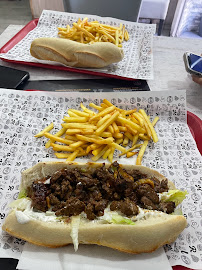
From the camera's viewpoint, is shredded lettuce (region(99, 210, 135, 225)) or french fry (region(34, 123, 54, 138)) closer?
shredded lettuce (region(99, 210, 135, 225))

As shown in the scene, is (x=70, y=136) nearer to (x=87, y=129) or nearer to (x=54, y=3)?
(x=87, y=129)

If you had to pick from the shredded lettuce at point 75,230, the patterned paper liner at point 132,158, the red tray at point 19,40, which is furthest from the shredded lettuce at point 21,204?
the red tray at point 19,40

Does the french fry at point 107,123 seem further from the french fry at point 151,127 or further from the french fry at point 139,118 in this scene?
the french fry at point 151,127

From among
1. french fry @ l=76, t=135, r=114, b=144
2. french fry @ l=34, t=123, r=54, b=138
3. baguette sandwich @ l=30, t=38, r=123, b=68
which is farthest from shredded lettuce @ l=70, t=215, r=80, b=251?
baguette sandwich @ l=30, t=38, r=123, b=68

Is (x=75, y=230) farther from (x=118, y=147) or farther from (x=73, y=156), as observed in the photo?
(x=118, y=147)

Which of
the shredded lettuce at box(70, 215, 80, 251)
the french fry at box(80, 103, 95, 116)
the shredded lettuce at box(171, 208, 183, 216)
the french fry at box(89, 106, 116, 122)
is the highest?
the french fry at box(89, 106, 116, 122)

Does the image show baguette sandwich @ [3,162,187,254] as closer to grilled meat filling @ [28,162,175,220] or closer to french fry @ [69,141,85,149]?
grilled meat filling @ [28,162,175,220]
